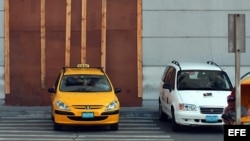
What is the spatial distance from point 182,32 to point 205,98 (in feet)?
23.1

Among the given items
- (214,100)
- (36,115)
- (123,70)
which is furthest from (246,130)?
(123,70)

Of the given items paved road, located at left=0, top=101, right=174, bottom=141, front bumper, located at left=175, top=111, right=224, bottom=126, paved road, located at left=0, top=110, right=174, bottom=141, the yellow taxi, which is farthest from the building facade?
front bumper, located at left=175, top=111, right=224, bottom=126

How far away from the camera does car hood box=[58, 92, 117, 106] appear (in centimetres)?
1655

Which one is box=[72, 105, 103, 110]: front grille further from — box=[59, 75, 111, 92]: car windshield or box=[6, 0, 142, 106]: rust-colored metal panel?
box=[6, 0, 142, 106]: rust-colored metal panel

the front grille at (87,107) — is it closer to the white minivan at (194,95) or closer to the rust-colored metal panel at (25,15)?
the white minivan at (194,95)

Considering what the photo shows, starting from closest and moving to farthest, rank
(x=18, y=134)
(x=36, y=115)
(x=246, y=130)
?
1. (x=246, y=130)
2. (x=18, y=134)
3. (x=36, y=115)

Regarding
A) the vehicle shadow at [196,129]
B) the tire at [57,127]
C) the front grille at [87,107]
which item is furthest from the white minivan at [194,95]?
the tire at [57,127]

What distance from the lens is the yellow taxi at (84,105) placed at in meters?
16.4

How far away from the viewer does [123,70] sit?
75.9 ft

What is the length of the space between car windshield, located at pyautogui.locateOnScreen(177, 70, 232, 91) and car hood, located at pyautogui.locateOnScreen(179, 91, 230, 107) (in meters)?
0.42

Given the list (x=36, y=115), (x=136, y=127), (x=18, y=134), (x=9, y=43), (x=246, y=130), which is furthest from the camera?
(x=9, y=43)

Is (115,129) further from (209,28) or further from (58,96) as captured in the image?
(209,28)

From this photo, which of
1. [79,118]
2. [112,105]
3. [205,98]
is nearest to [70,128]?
[79,118]

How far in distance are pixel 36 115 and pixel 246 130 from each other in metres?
11.9
